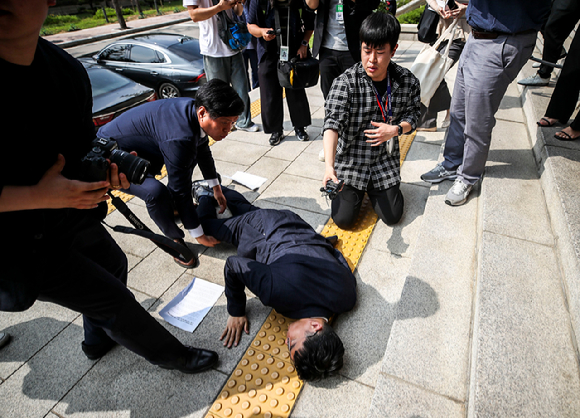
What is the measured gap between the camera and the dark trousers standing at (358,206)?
3.21 m

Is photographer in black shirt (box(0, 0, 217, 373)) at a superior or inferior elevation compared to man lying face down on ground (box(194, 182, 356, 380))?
superior

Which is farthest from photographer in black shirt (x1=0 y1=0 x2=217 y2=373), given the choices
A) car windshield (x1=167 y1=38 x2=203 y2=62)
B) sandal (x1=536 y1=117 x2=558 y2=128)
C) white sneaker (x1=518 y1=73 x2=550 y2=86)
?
car windshield (x1=167 y1=38 x2=203 y2=62)

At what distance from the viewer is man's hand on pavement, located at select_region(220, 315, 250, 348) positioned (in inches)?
90.7

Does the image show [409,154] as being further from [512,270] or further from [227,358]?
[227,358]

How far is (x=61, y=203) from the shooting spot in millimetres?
1289

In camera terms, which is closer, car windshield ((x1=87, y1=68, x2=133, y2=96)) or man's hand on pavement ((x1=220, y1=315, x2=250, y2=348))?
man's hand on pavement ((x1=220, y1=315, x2=250, y2=348))

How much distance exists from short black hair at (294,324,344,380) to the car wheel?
633 centimetres

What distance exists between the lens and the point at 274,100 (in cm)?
464

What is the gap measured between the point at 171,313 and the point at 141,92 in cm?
456

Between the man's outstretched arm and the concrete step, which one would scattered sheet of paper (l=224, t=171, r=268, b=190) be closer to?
the man's outstretched arm

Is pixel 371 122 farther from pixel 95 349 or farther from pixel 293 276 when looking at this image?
pixel 95 349

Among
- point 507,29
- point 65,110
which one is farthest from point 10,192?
point 507,29

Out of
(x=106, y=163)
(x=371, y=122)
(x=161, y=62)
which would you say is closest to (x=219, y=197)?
(x=371, y=122)

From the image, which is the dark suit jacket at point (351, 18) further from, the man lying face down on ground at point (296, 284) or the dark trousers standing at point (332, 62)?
the man lying face down on ground at point (296, 284)
